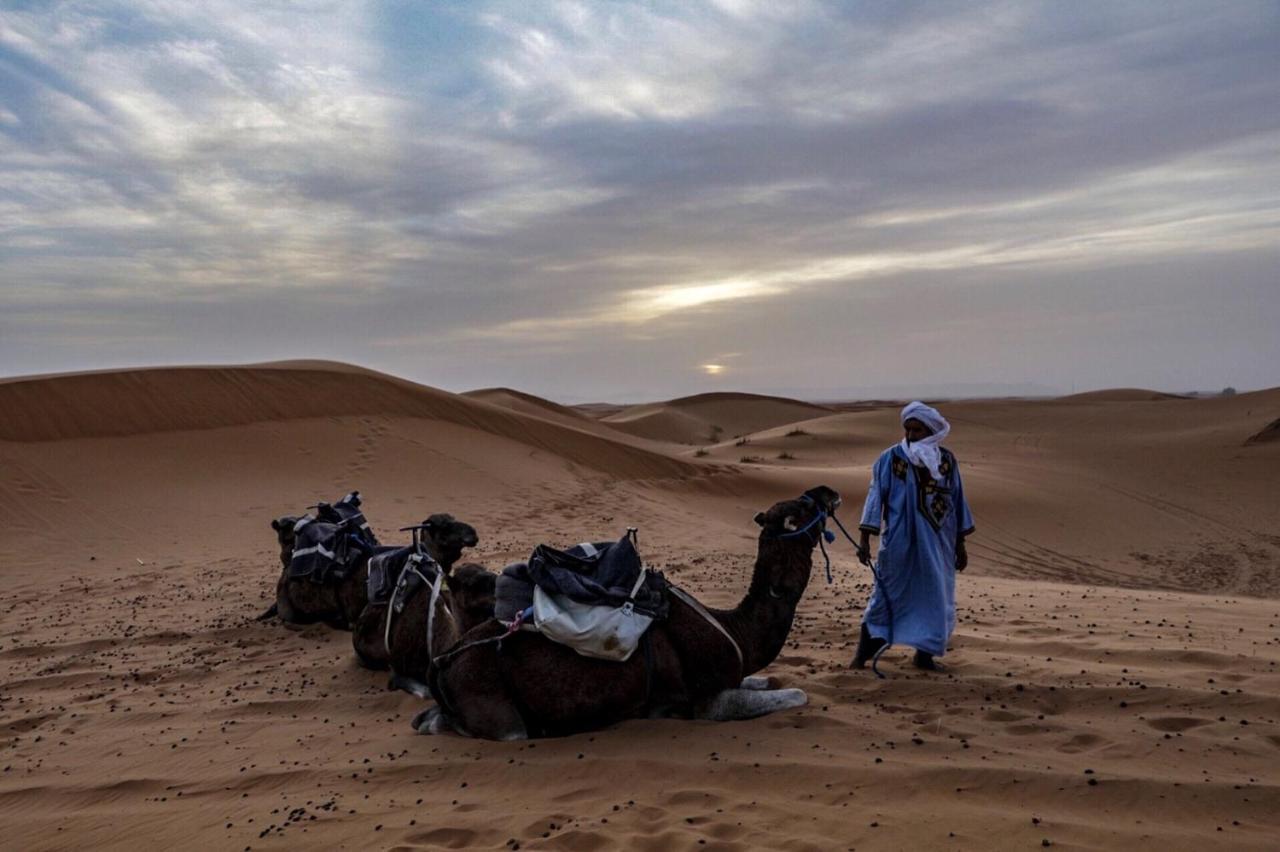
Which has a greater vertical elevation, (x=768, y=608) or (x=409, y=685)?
(x=768, y=608)

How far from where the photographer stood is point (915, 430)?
6.68 metres

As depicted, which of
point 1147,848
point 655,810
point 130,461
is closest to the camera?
point 1147,848

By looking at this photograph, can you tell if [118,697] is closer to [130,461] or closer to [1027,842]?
[1027,842]

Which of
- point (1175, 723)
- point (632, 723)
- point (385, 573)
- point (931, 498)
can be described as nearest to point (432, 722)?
point (632, 723)

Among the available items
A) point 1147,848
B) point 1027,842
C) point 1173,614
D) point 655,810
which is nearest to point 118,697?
point 655,810

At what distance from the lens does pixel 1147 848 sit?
359 centimetres

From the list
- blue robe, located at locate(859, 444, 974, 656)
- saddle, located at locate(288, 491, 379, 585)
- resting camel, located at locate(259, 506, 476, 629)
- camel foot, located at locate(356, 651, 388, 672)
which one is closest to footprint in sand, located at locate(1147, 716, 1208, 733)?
blue robe, located at locate(859, 444, 974, 656)

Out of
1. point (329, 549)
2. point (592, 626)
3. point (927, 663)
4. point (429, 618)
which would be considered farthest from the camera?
point (329, 549)

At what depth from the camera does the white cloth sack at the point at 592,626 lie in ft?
16.2

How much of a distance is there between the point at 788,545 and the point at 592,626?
1.36m

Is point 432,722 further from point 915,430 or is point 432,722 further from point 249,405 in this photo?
point 249,405

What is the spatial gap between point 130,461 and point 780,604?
18363mm

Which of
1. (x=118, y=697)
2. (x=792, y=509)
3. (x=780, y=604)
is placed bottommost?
(x=118, y=697)

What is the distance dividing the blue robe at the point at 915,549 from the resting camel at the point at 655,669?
1.22 metres
